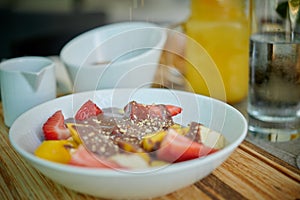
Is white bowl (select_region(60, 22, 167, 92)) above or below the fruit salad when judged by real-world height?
above

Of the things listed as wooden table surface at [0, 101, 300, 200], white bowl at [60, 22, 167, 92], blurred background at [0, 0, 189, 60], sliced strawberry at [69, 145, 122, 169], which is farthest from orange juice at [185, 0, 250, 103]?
blurred background at [0, 0, 189, 60]

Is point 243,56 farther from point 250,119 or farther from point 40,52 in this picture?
point 40,52

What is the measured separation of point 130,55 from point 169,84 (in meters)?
0.12

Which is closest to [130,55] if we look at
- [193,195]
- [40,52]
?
[193,195]

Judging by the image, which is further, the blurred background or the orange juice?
the blurred background

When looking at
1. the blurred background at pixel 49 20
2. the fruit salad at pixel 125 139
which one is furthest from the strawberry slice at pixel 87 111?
the blurred background at pixel 49 20

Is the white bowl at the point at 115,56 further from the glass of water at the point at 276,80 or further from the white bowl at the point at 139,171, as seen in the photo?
the glass of water at the point at 276,80

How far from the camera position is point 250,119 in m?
0.75

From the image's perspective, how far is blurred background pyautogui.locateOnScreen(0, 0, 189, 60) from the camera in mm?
1527

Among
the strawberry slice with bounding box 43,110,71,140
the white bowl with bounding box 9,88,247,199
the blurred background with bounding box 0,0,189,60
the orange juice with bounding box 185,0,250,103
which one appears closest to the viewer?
the white bowl with bounding box 9,88,247,199

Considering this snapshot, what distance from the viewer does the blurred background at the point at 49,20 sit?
1527 mm

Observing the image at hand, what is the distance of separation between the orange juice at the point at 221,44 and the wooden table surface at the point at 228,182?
0.23 m

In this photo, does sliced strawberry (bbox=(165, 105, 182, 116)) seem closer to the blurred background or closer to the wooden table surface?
the wooden table surface

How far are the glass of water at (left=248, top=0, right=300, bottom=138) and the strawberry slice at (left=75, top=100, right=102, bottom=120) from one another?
27cm
